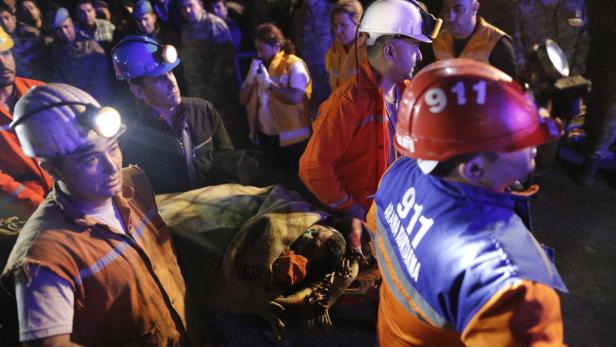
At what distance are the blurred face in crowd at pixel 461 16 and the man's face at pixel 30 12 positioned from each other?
5831mm

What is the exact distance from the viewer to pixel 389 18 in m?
2.75

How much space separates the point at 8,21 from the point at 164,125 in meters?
4.11

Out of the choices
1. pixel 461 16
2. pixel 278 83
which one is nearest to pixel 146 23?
pixel 278 83

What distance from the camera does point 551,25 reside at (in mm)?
5836

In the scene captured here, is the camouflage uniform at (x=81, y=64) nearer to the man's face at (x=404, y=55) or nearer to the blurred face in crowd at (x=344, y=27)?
the blurred face in crowd at (x=344, y=27)

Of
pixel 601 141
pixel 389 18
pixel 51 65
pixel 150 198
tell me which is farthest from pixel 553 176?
pixel 51 65

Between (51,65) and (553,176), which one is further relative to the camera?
(51,65)

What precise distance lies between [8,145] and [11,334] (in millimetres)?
1368

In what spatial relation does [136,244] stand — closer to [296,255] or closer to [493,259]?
[296,255]

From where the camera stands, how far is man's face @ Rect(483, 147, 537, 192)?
1473mm

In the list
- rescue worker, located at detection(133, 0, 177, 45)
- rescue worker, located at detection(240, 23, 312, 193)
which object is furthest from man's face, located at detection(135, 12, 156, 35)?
rescue worker, located at detection(240, 23, 312, 193)

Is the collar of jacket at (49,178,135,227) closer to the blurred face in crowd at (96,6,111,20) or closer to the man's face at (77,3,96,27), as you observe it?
the man's face at (77,3,96,27)

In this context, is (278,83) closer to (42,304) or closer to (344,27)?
(344,27)

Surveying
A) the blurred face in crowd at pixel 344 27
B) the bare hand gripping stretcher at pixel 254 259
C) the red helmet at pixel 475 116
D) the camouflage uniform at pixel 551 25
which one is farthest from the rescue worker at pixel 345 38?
the red helmet at pixel 475 116
